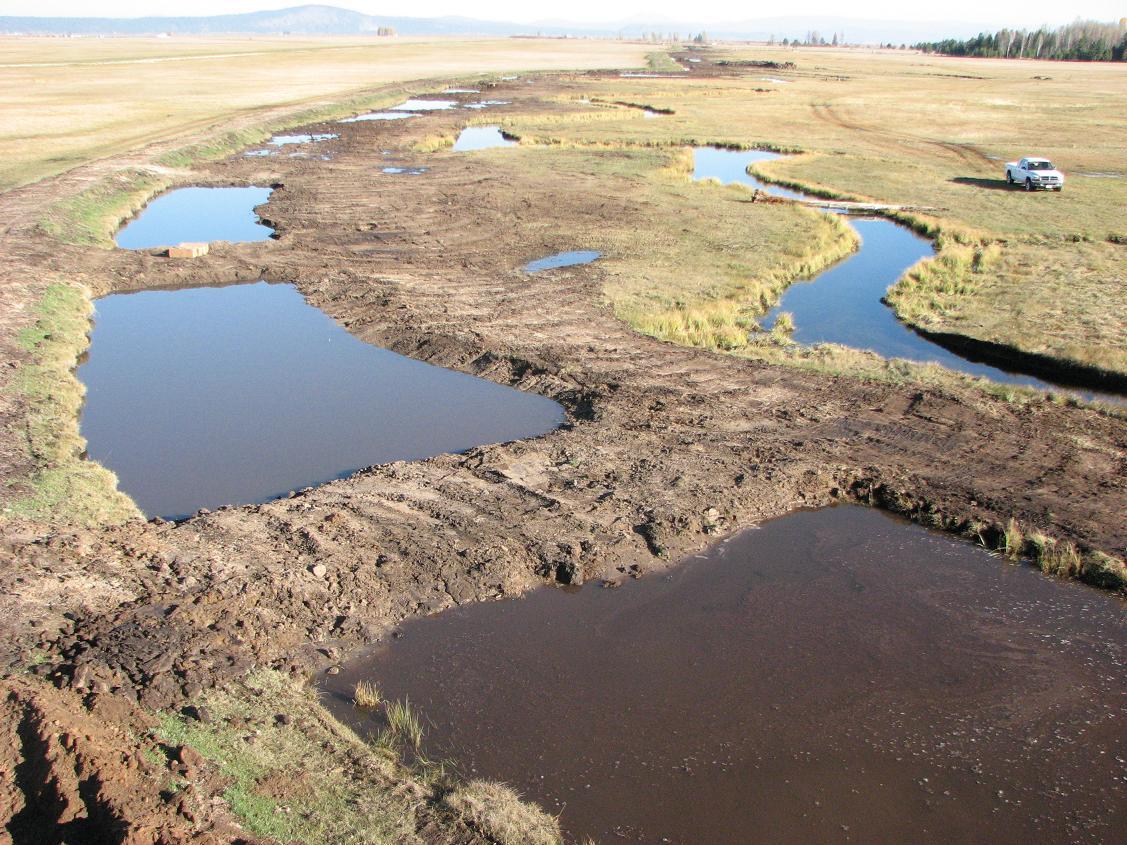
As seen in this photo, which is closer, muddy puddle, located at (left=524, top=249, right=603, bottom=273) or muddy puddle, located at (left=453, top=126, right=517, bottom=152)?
muddy puddle, located at (left=524, top=249, right=603, bottom=273)

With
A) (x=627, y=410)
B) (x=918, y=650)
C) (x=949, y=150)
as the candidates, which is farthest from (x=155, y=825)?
(x=949, y=150)

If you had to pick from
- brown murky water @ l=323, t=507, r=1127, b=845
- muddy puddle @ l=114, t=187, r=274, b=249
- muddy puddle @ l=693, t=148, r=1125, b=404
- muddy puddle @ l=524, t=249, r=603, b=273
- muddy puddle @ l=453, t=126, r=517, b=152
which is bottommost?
muddy puddle @ l=693, t=148, r=1125, b=404

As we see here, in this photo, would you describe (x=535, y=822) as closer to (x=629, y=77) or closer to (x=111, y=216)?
(x=111, y=216)

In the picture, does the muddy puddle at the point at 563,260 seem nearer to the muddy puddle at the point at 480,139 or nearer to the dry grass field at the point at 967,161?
the dry grass field at the point at 967,161

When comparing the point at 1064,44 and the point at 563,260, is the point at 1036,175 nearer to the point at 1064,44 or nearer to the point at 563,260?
the point at 563,260

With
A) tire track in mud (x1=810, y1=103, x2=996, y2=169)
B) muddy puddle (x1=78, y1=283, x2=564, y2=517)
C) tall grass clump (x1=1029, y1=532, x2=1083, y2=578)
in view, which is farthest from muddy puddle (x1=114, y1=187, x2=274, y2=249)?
tire track in mud (x1=810, y1=103, x2=996, y2=169)

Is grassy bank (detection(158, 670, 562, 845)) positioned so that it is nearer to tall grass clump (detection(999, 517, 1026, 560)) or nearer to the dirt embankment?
the dirt embankment
